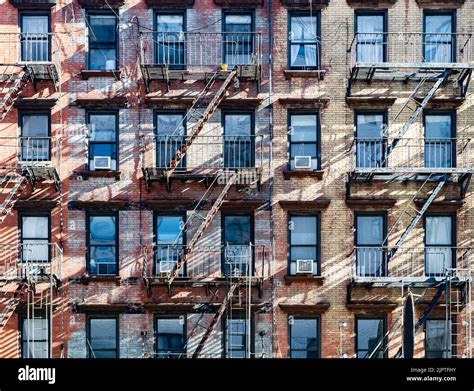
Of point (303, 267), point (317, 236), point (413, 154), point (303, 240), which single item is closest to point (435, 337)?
point (303, 267)

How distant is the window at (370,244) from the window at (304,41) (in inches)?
174

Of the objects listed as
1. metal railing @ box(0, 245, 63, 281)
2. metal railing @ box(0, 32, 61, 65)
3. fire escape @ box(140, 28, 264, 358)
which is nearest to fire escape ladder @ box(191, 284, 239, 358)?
fire escape @ box(140, 28, 264, 358)

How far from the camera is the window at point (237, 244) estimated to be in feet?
73.5

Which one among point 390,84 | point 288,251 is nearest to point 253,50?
point 390,84

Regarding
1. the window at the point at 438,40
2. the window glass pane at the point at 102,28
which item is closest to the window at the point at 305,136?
the window at the point at 438,40

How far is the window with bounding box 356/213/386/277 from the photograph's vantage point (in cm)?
2262

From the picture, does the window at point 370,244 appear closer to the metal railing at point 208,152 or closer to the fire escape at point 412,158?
the fire escape at point 412,158

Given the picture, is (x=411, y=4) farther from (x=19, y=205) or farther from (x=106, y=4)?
(x=19, y=205)

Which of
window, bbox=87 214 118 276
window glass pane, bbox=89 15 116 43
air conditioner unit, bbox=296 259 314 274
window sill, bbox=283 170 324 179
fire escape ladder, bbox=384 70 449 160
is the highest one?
window glass pane, bbox=89 15 116 43

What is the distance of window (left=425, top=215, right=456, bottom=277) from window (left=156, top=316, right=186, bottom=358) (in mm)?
6758

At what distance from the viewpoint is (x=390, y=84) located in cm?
2308

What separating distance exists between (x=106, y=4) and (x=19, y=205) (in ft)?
19.5

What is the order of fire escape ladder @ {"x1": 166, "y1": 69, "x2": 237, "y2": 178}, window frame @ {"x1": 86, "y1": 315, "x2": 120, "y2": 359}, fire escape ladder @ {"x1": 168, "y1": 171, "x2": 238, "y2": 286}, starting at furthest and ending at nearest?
window frame @ {"x1": 86, "y1": 315, "x2": 120, "y2": 359} < fire escape ladder @ {"x1": 166, "y1": 69, "x2": 237, "y2": 178} < fire escape ladder @ {"x1": 168, "y1": 171, "x2": 238, "y2": 286}

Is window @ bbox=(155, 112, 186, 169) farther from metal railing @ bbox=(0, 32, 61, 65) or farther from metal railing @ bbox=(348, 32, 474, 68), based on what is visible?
metal railing @ bbox=(348, 32, 474, 68)
